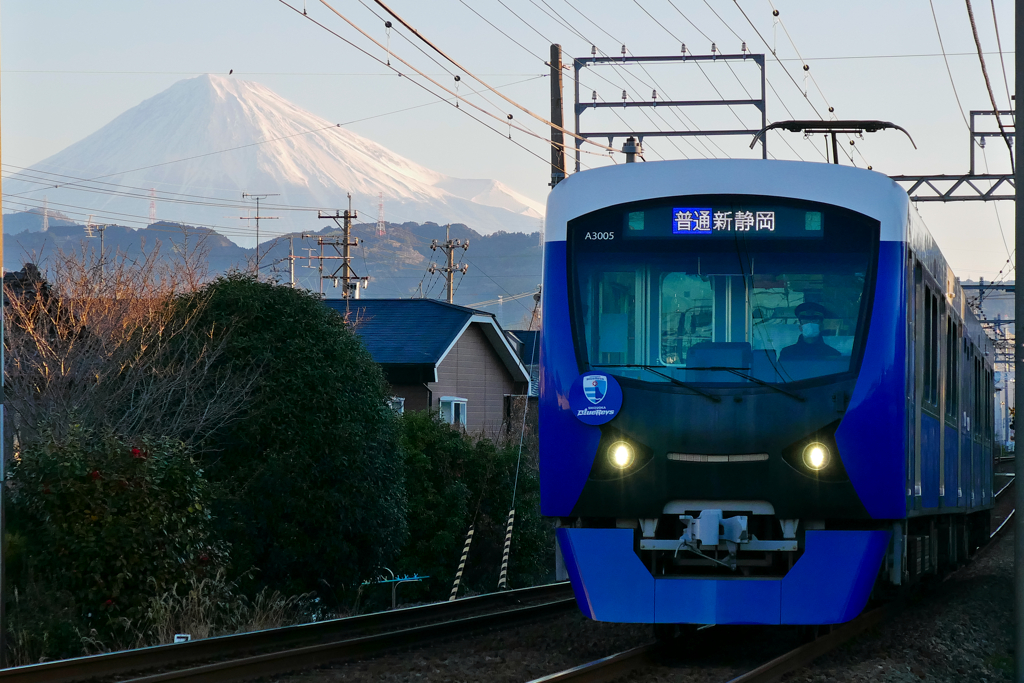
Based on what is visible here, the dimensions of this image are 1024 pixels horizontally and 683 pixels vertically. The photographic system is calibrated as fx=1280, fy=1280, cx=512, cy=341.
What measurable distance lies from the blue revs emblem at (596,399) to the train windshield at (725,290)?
12cm

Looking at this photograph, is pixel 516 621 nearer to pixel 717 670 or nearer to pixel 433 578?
pixel 717 670

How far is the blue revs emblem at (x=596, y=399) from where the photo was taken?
8.69 m

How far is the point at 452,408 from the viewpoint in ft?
106

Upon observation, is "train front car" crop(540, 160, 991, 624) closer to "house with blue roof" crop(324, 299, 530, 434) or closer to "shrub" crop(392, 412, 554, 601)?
"shrub" crop(392, 412, 554, 601)

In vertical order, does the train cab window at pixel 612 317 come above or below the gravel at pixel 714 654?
above

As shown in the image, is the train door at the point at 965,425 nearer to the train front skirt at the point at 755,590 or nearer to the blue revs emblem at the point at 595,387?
the train front skirt at the point at 755,590

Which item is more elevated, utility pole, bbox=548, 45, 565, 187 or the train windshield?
utility pole, bbox=548, 45, 565, 187

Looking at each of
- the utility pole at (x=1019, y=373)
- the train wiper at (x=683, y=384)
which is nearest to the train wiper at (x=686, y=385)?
the train wiper at (x=683, y=384)

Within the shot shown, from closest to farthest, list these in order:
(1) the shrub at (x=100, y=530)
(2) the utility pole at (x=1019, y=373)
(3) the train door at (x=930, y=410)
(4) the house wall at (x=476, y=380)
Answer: (2) the utility pole at (x=1019, y=373) → (3) the train door at (x=930, y=410) → (1) the shrub at (x=100, y=530) → (4) the house wall at (x=476, y=380)

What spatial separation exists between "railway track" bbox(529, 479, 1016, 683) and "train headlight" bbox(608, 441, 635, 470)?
1322 millimetres

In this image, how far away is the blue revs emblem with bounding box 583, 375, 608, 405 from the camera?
8.72 meters

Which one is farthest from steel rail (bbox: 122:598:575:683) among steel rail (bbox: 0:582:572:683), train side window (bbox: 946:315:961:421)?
train side window (bbox: 946:315:961:421)

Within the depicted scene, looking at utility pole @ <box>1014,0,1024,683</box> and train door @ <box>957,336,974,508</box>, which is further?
train door @ <box>957,336,974,508</box>

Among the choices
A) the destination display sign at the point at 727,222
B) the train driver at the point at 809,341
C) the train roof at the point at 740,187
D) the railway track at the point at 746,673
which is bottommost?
the railway track at the point at 746,673
